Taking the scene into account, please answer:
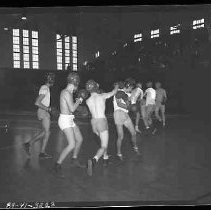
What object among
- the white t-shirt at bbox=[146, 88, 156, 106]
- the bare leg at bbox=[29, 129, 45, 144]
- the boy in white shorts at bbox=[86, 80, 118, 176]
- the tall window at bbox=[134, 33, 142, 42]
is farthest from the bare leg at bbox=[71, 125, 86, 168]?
the tall window at bbox=[134, 33, 142, 42]

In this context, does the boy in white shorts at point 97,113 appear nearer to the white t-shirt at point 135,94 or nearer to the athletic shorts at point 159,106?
the white t-shirt at point 135,94

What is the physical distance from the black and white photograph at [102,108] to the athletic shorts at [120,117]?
0.01 metres

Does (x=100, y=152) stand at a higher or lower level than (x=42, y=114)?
lower

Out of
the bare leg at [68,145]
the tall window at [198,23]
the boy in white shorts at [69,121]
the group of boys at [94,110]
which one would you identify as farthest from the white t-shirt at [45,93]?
the tall window at [198,23]

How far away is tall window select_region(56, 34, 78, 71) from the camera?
13.4 ft

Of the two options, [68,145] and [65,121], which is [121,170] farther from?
[65,121]

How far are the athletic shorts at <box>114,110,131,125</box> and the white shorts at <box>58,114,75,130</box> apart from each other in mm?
535

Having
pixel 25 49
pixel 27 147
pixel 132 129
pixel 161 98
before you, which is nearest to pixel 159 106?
pixel 161 98

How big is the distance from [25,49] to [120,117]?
1467 millimetres

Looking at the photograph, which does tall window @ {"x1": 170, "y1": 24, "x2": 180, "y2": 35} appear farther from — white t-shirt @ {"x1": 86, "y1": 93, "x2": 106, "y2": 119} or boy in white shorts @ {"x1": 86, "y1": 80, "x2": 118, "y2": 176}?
white t-shirt @ {"x1": 86, "y1": 93, "x2": 106, "y2": 119}

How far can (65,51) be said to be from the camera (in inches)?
163

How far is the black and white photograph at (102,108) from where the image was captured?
4.03 metres

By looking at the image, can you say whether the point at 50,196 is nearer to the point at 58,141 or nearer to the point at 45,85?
the point at 58,141
